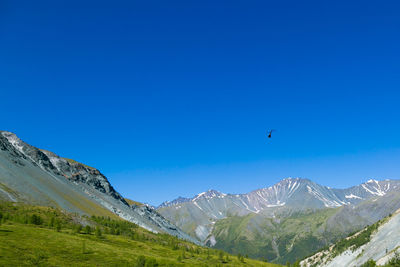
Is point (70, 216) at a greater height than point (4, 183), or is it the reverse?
point (4, 183)

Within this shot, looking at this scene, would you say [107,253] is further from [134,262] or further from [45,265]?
[45,265]

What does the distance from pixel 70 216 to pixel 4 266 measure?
5190 inches

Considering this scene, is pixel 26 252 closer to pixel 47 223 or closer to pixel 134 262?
pixel 134 262

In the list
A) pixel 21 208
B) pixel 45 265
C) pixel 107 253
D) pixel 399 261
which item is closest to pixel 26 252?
pixel 45 265

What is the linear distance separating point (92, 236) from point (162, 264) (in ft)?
153

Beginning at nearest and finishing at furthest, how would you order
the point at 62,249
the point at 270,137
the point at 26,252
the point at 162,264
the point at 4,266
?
the point at 4,266
the point at 270,137
the point at 26,252
the point at 62,249
the point at 162,264

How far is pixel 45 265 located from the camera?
8012cm

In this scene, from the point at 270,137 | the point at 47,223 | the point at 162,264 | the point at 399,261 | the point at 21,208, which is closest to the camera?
the point at 270,137


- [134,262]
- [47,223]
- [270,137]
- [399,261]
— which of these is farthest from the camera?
[399,261]

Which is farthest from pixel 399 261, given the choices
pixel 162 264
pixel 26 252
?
pixel 26 252

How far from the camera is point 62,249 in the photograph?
337 feet

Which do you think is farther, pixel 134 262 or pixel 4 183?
pixel 4 183

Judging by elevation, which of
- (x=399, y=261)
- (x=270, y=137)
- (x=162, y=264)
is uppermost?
(x=270, y=137)

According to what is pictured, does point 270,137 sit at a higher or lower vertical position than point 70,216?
higher
